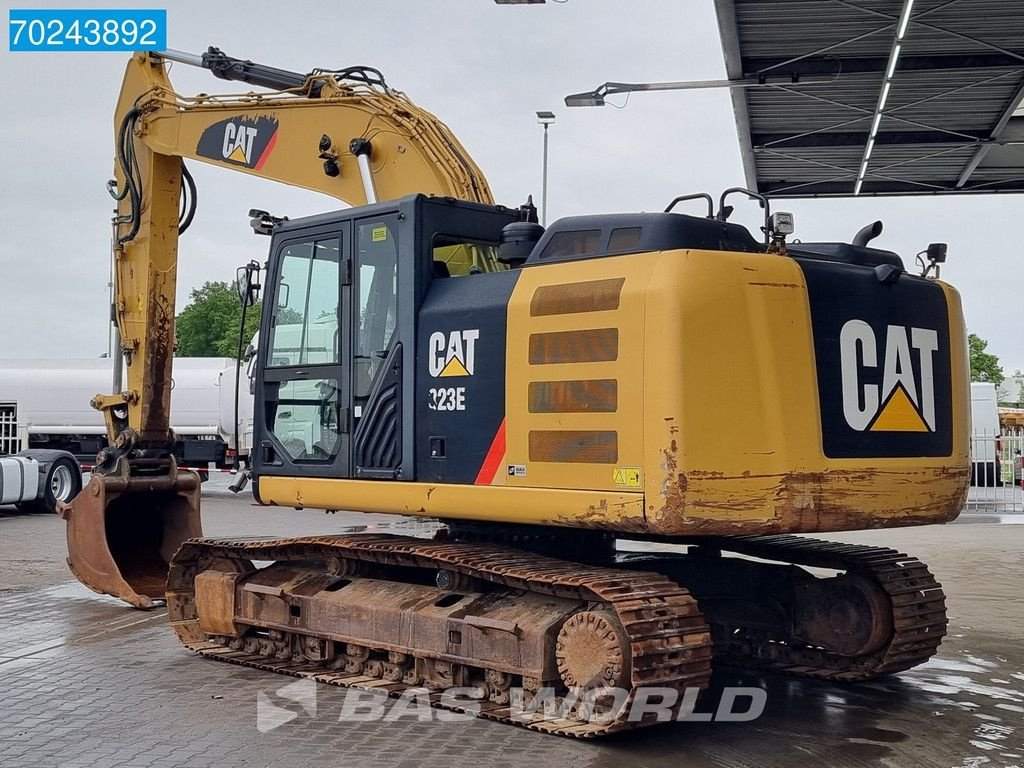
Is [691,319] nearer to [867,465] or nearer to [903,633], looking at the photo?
[867,465]

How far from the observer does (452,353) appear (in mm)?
7457

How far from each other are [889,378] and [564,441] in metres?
1.95

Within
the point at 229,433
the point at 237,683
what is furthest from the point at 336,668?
the point at 229,433

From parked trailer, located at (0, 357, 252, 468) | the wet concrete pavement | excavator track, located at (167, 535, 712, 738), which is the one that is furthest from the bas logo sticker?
parked trailer, located at (0, 357, 252, 468)

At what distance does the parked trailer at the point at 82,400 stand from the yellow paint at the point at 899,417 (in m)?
23.3

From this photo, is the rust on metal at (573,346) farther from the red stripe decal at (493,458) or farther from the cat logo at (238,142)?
the cat logo at (238,142)

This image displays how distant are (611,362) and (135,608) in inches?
260

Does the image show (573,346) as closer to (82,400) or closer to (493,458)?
(493,458)

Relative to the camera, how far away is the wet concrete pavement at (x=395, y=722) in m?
6.34

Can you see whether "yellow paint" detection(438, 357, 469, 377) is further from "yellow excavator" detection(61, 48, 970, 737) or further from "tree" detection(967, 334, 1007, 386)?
"tree" detection(967, 334, 1007, 386)

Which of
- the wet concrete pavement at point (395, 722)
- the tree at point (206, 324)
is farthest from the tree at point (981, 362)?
the wet concrete pavement at point (395, 722)

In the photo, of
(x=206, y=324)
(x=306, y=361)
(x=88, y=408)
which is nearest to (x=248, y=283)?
(x=306, y=361)

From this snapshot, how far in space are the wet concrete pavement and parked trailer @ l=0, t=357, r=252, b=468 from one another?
18.7m

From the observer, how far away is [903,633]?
25.2 ft
